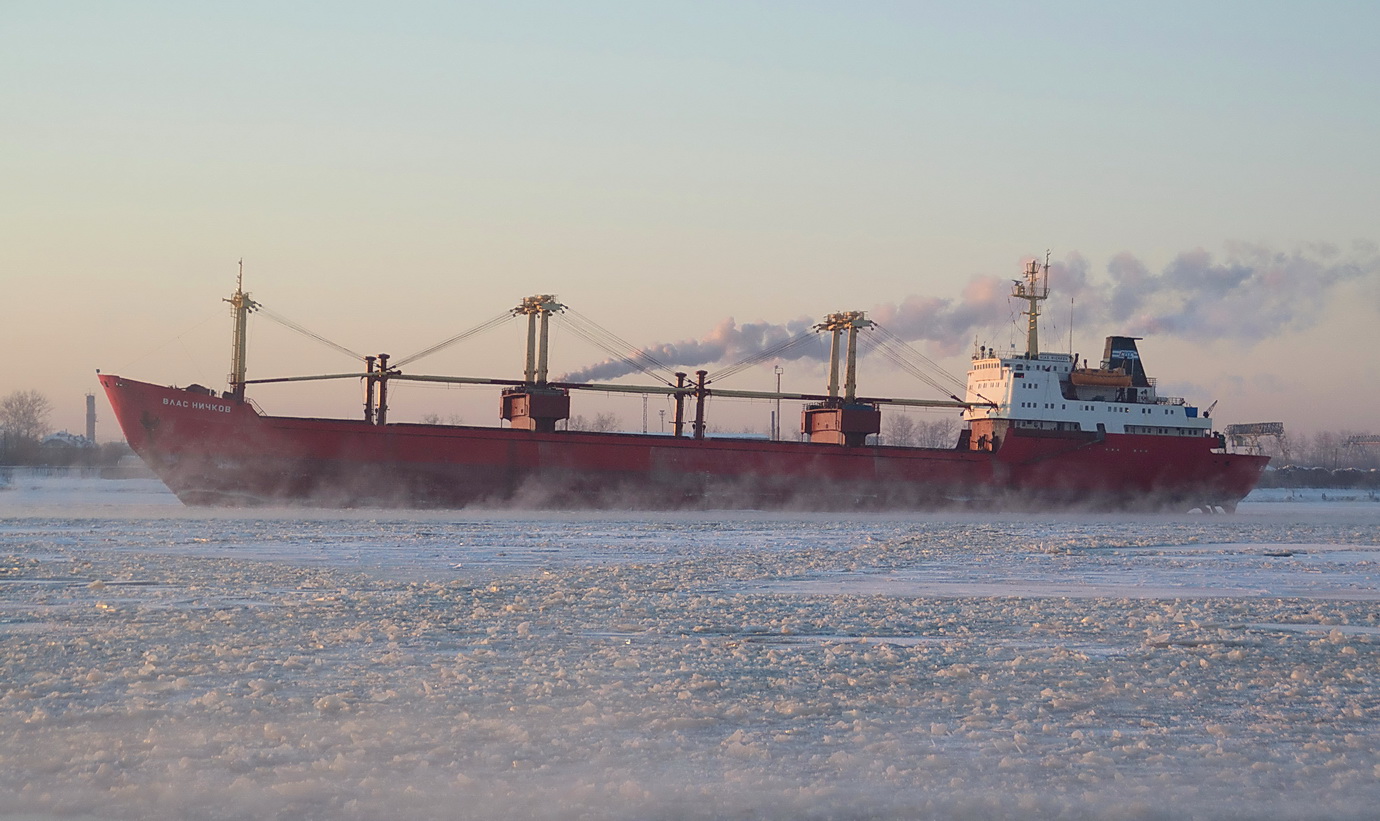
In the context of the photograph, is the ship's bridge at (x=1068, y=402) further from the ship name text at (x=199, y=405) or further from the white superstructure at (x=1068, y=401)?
the ship name text at (x=199, y=405)

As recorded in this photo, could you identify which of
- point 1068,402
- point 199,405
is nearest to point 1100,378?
point 1068,402

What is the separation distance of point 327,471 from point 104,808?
27.1m

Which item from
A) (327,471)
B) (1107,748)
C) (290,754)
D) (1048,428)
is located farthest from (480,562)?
(1048,428)

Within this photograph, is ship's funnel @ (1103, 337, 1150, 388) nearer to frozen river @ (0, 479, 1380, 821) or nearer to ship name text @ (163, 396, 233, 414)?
frozen river @ (0, 479, 1380, 821)

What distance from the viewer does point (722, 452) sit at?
110 ft

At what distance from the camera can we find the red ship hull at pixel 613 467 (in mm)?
29953

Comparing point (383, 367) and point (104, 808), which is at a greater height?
point (383, 367)

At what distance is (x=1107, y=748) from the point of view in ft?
18.3

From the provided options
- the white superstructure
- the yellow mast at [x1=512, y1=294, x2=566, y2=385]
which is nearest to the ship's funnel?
the white superstructure

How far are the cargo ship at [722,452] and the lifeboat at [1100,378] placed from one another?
0.06 metres

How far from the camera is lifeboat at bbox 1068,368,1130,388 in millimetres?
38688

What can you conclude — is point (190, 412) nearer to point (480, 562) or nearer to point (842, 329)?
point (480, 562)

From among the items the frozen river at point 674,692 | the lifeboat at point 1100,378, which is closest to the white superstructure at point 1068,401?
the lifeboat at point 1100,378

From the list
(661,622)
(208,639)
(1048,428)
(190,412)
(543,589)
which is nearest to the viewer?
(208,639)
